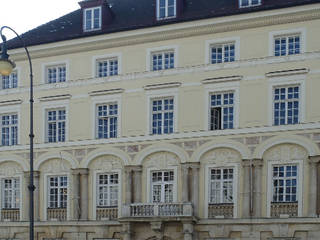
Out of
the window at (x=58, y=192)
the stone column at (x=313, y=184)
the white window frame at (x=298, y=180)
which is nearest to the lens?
the stone column at (x=313, y=184)

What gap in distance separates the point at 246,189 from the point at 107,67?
1049 centimetres

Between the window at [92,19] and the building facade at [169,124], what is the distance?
69mm

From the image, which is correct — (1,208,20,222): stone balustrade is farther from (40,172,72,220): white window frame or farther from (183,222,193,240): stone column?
(183,222,193,240): stone column

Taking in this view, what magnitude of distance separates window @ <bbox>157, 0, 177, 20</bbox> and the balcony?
1008 cm

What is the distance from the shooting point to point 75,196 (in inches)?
1324

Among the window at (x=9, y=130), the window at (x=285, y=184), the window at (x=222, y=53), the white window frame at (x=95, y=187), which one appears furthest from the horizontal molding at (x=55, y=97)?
the window at (x=285, y=184)

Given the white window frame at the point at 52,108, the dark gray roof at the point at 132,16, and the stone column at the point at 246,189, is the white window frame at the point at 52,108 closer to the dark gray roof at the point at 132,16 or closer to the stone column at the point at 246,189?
the dark gray roof at the point at 132,16

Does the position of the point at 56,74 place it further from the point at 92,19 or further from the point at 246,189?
the point at 246,189

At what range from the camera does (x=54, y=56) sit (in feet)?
115

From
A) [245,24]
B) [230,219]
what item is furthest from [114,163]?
[245,24]

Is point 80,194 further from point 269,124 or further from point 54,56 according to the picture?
point 269,124

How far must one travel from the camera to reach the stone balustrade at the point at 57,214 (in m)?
34.0

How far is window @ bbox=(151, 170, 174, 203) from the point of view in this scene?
3177 centimetres

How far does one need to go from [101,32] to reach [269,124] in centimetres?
1079
